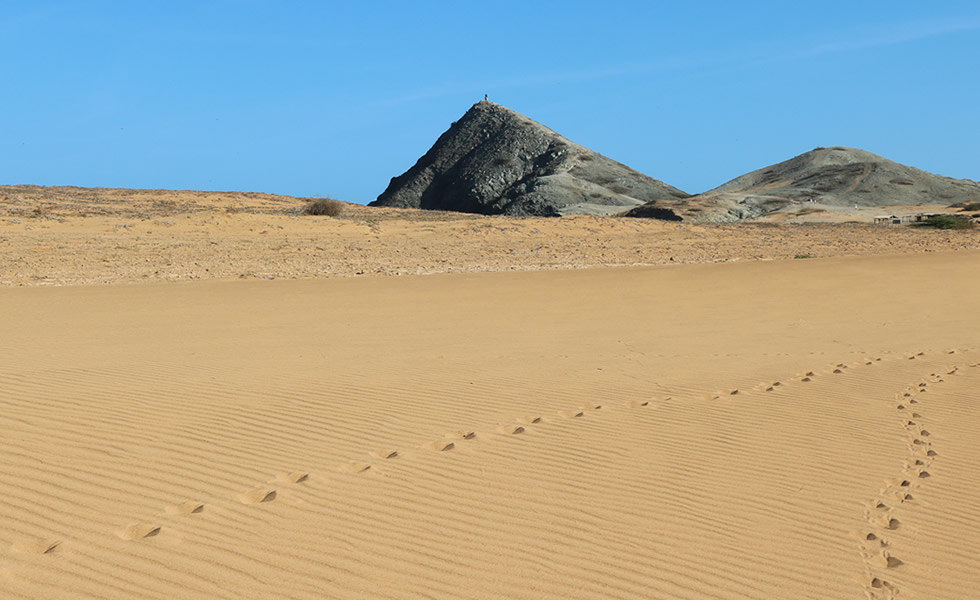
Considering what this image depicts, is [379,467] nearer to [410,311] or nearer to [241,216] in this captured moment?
[410,311]

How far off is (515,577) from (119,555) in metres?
1.79

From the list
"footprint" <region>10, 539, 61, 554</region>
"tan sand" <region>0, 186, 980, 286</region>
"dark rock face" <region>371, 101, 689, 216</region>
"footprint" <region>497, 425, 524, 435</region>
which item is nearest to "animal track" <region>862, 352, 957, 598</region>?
"footprint" <region>497, 425, 524, 435</region>

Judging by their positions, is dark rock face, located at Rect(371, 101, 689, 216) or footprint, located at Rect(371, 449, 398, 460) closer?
footprint, located at Rect(371, 449, 398, 460)

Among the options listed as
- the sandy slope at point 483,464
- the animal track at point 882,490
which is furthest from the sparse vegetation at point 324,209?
the animal track at point 882,490

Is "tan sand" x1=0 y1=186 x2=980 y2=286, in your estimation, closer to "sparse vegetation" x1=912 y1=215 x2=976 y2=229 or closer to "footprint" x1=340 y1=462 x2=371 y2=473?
"sparse vegetation" x1=912 y1=215 x2=976 y2=229

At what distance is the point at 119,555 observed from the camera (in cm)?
398

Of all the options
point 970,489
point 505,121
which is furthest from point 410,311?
point 505,121

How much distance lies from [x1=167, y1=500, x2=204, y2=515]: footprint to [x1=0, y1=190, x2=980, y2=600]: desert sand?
0.10ft

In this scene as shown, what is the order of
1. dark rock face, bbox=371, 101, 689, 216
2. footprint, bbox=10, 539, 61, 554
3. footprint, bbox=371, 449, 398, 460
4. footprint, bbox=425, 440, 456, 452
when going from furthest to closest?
dark rock face, bbox=371, 101, 689, 216
footprint, bbox=425, 440, 456, 452
footprint, bbox=371, 449, 398, 460
footprint, bbox=10, 539, 61, 554

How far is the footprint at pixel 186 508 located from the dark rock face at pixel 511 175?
57.9 metres

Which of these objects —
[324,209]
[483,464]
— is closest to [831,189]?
[324,209]

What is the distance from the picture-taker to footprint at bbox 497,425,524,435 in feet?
21.2

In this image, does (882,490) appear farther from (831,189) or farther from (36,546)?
(831,189)

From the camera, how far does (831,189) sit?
7544cm
